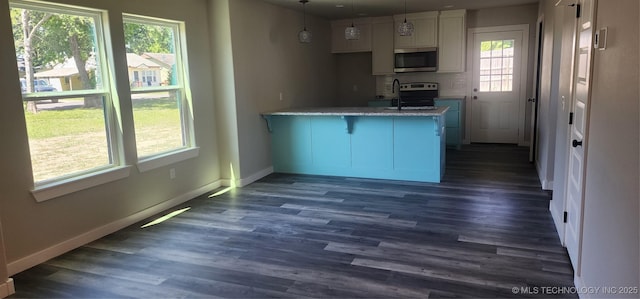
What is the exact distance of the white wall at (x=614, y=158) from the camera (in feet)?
5.23

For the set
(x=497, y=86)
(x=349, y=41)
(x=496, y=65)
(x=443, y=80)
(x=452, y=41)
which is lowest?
(x=497, y=86)

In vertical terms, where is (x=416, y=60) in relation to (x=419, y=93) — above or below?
above

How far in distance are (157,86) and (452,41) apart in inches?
191

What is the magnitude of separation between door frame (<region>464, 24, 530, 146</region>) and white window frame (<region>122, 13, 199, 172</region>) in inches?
192

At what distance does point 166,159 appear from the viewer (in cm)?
455

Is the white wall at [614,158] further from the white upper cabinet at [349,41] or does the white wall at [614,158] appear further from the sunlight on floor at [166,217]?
the white upper cabinet at [349,41]

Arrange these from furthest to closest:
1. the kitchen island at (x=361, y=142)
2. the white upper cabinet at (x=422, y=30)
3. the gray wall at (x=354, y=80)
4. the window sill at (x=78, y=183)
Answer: the gray wall at (x=354, y=80) < the white upper cabinet at (x=422, y=30) < the kitchen island at (x=361, y=142) < the window sill at (x=78, y=183)

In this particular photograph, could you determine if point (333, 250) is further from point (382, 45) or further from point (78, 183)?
point (382, 45)

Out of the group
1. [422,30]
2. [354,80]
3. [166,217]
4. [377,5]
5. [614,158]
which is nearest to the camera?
[614,158]

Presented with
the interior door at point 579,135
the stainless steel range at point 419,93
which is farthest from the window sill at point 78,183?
the stainless steel range at point 419,93

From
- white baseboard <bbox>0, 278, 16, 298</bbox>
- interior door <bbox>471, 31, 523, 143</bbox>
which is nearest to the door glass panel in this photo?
interior door <bbox>471, 31, 523, 143</bbox>

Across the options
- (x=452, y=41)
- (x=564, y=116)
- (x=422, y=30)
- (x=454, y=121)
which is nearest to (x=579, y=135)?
(x=564, y=116)

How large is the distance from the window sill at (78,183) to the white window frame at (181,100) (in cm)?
31

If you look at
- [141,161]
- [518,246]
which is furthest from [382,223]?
[141,161]
